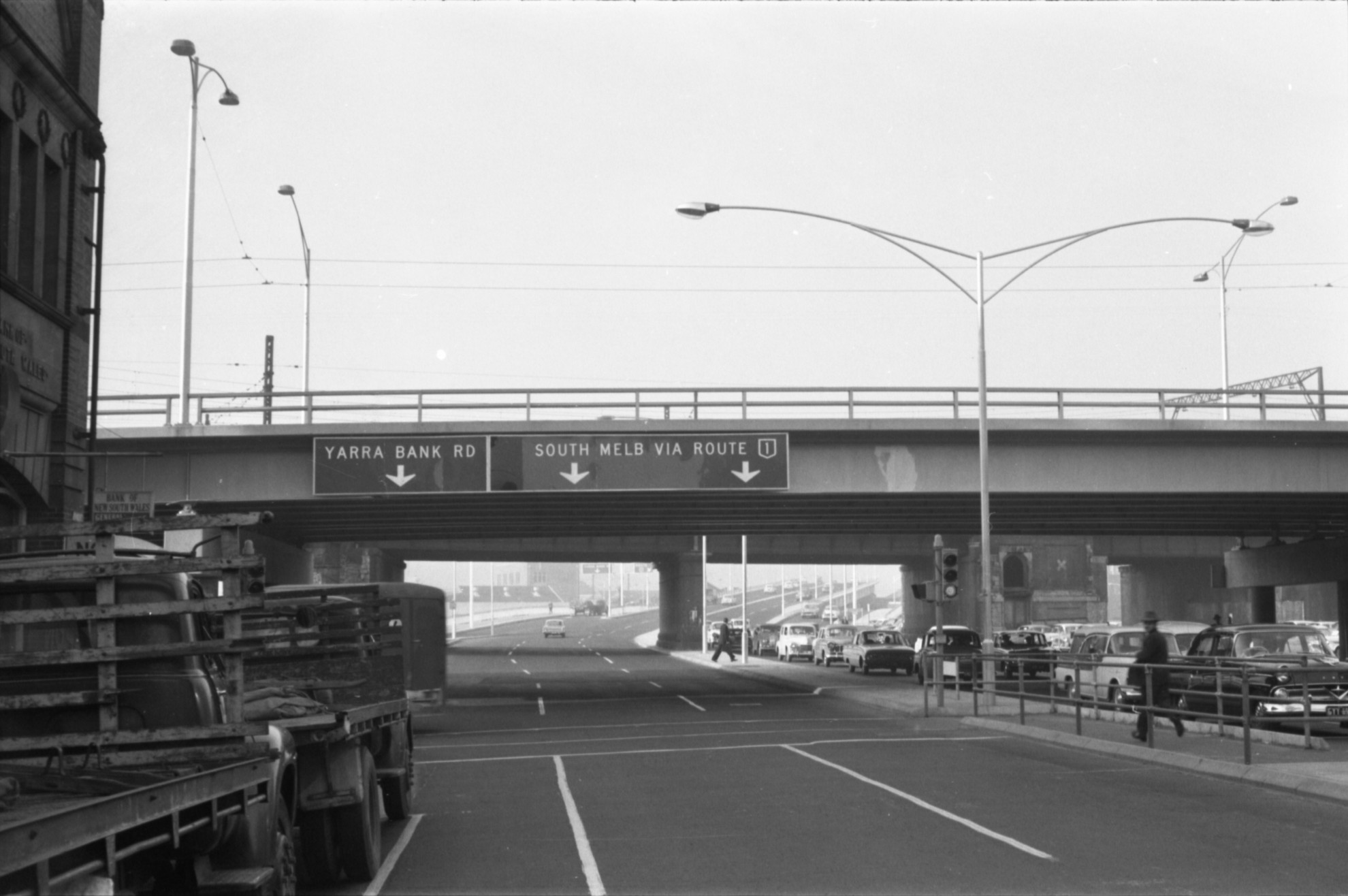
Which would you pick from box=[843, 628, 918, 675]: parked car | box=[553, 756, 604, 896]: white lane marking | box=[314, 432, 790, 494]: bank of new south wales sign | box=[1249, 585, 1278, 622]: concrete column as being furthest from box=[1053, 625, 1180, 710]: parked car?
box=[1249, 585, 1278, 622]: concrete column

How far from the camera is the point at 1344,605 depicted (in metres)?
46.6

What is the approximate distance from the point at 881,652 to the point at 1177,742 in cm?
3117

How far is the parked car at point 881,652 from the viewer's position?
50.7 meters

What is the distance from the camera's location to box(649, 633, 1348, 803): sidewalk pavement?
15.8m

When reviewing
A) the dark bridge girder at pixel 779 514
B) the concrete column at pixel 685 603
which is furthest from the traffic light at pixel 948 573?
the concrete column at pixel 685 603

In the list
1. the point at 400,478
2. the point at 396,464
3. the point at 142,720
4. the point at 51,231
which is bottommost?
the point at 142,720

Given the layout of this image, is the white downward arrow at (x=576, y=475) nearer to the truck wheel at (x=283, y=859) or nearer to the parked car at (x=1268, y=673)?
the parked car at (x=1268, y=673)

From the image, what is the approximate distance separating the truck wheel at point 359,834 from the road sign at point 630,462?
20.1 m

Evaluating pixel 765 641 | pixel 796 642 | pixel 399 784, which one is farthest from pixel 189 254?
pixel 765 641

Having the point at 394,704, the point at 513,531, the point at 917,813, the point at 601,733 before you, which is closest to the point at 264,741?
the point at 394,704

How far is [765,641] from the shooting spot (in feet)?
269

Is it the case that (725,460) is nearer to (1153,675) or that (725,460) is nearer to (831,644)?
(1153,675)

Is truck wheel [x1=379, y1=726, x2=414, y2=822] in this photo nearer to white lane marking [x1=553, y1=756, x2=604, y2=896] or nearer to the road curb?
white lane marking [x1=553, y1=756, x2=604, y2=896]

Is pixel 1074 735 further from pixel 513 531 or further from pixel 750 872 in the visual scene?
pixel 513 531
